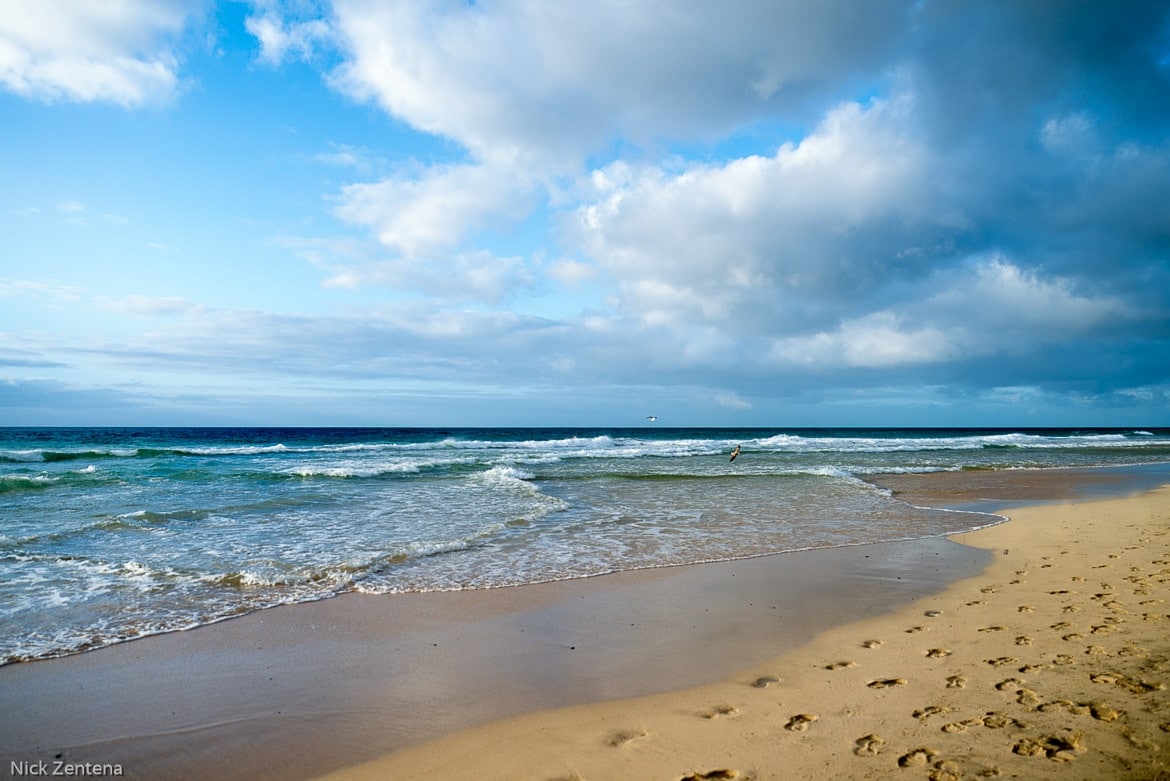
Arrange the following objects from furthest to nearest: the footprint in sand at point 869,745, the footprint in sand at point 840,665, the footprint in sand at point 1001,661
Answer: the footprint in sand at point 840,665
the footprint in sand at point 1001,661
the footprint in sand at point 869,745

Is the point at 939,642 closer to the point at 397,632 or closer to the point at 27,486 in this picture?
the point at 397,632

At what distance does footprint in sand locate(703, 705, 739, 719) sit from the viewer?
4164 mm

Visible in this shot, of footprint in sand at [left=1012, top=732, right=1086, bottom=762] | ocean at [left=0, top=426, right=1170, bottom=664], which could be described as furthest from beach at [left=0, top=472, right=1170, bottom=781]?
ocean at [left=0, top=426, right=1170, bottom=664]

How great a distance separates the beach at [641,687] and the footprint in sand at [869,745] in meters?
0.01

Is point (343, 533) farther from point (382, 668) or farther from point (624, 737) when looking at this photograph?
point (624, 737)

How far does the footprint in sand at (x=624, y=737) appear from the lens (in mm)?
3848

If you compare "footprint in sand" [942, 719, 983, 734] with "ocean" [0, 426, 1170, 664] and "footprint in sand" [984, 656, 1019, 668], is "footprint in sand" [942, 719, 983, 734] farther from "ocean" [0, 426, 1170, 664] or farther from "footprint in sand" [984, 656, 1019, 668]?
"ocean" [0, 426, 1170, 664]

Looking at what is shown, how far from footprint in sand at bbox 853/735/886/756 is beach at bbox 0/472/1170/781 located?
13 millimetres

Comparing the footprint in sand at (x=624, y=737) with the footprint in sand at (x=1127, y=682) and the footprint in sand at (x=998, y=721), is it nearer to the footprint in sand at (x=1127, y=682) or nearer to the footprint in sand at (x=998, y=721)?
the footprint in sand at (x=998, y=721)

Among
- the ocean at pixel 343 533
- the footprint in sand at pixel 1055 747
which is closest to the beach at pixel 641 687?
the footprint in sand at pixel 1055 747

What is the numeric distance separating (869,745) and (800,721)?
1.59ft

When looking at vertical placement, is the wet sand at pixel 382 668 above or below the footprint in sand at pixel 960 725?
below

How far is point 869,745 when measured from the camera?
11.8ft

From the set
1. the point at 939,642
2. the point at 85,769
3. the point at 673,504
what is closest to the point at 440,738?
the point at 85,769
